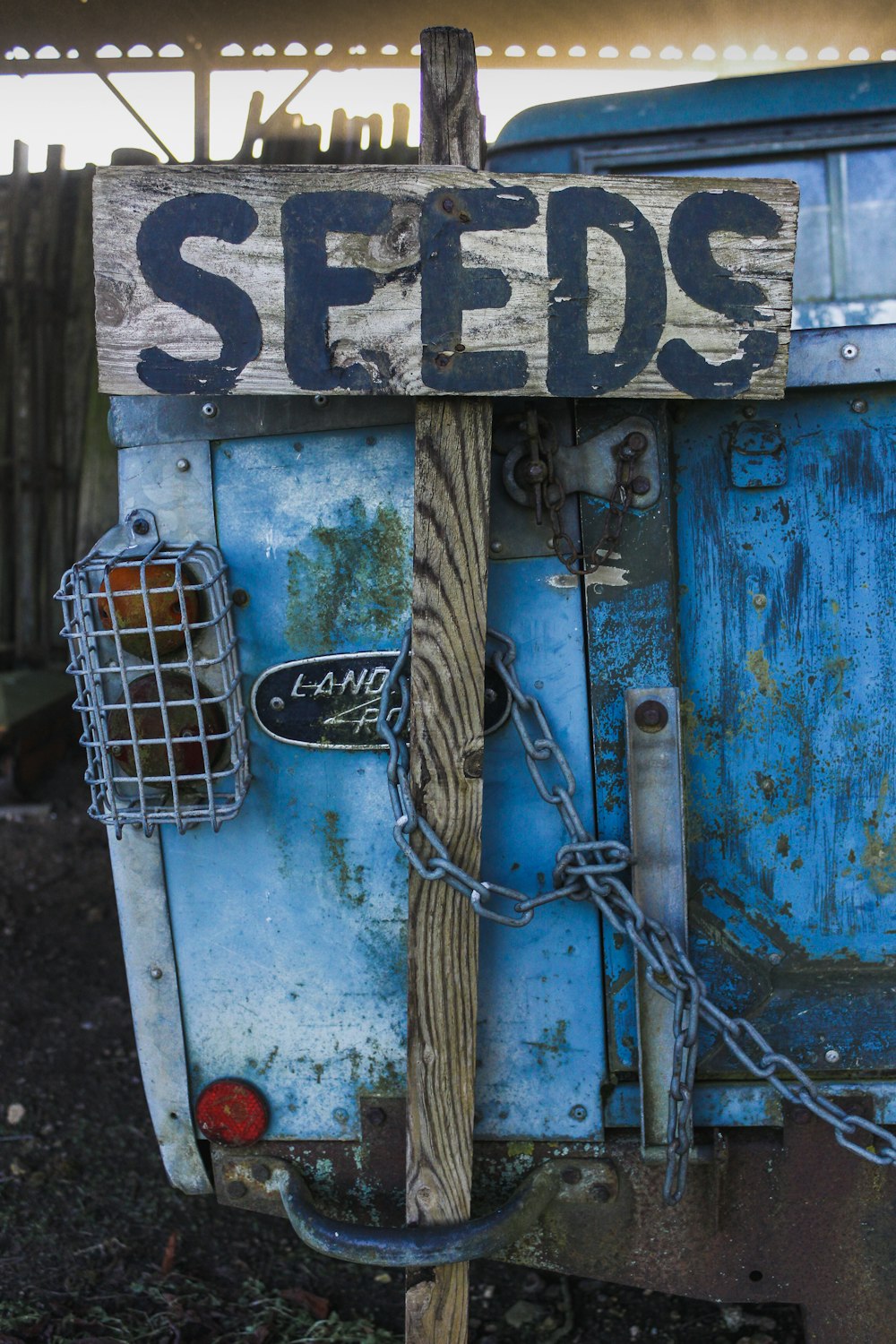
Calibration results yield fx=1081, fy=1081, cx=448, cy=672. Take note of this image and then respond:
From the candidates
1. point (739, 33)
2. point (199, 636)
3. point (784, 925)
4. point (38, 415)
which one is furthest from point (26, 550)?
point (784, 925)

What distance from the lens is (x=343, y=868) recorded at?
158 cm

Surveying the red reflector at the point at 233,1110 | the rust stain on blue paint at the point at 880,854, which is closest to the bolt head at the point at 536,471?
the rust stain on blue paint at the point at 880,854

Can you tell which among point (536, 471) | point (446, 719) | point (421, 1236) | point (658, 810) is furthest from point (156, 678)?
point (421, 1236)

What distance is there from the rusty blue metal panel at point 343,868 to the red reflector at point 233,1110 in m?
0.02

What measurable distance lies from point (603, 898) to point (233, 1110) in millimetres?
650

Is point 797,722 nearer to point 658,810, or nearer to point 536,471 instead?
point 658,810

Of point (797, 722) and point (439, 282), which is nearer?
point (439, 282)

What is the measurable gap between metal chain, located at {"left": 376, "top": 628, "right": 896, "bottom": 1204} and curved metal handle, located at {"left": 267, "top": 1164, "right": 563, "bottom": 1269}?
8.6 inches

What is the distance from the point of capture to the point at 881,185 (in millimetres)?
2023

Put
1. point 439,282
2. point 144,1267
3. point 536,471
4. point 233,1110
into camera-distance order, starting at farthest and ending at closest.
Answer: point 144,1267, point 233,1110, point 536,471, point 439,282

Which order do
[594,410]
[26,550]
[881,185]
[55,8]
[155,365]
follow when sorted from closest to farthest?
[155,365] → [594,410] → [881,185] → [55,8] → [26,550]

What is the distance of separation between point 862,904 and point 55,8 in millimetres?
5655

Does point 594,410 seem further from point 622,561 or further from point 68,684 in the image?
point 68,684

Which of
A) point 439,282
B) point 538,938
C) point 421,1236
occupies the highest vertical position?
point 439,282
